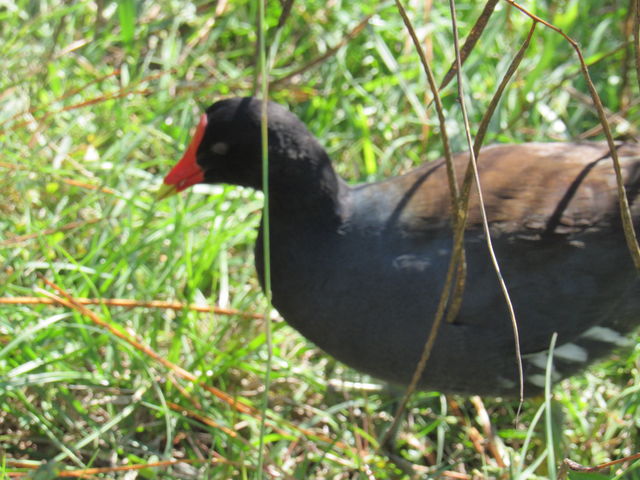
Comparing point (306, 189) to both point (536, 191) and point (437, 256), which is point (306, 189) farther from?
point (536, 191)

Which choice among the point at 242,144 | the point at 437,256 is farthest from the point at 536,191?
the point at 242,144

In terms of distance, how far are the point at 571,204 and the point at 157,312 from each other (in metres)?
1.12

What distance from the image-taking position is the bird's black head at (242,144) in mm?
2105

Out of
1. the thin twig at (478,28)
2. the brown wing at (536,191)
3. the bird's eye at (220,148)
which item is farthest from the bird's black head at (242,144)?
the thin twig at (478,28)

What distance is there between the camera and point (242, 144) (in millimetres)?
2150

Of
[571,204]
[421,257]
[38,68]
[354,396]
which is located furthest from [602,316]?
[38,68]

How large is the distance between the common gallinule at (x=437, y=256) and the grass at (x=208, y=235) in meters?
0.25

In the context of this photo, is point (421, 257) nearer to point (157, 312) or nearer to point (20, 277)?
point (157, 312)

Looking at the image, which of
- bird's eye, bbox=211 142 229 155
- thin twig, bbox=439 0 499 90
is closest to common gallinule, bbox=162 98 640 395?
bird's eye, bbox=211 142 229 155

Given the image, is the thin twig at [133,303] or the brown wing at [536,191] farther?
the thin twig at [133,303]

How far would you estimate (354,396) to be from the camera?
2.48 m

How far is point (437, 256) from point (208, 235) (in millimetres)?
831

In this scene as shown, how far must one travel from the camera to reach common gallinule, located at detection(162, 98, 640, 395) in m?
2.05

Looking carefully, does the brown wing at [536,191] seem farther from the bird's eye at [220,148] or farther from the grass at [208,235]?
the grass at [208,235]
